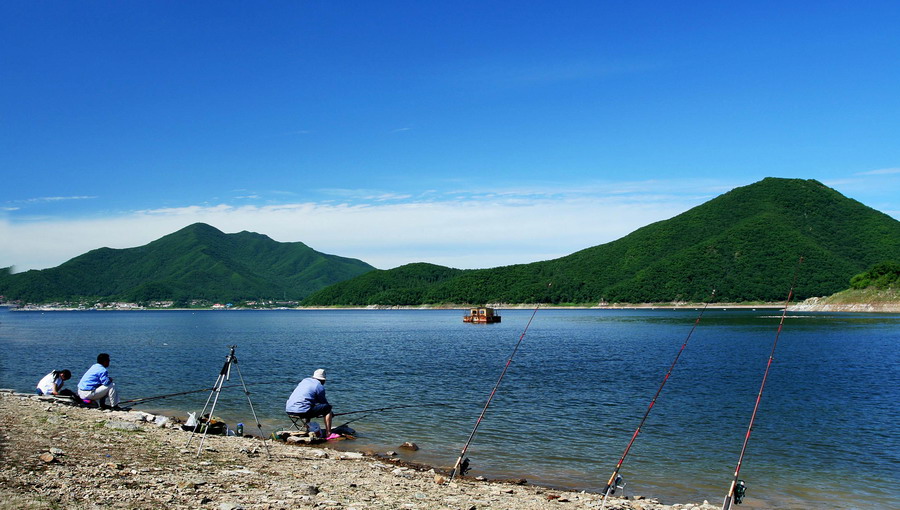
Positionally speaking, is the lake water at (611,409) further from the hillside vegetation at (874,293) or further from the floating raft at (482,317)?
the hillside vegetation at (874,293)

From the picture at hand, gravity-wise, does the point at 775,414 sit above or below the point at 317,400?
below

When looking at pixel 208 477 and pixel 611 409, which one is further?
pixel 611 409

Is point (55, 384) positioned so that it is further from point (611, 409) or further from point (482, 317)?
point (482, 317)

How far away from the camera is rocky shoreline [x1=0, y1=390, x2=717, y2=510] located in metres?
8.54

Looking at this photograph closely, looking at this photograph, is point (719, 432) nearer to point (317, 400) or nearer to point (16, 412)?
point (317, 400)

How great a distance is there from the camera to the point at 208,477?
33.7ft

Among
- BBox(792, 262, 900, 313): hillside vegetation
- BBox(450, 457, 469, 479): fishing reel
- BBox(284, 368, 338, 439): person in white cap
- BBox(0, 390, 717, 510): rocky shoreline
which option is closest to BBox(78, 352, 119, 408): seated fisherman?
BBox(0, 390, 717, 510): rocky shoreline

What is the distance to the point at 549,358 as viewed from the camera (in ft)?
142

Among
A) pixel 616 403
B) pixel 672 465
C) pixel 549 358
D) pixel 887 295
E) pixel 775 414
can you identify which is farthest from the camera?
pixel 887 295

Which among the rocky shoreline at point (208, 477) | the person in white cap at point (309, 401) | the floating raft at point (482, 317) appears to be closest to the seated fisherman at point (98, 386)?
the rocky shoreline at point (208, 477)

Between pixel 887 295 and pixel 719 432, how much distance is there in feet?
451

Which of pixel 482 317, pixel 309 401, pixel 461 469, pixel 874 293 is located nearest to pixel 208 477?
pixel 461 469

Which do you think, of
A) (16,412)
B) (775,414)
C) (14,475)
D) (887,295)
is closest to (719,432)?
(775,414)

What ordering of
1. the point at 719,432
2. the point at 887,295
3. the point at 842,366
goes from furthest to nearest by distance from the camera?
1. the point at 887,295
2. the point at 842,366
3. the point at 719,432
